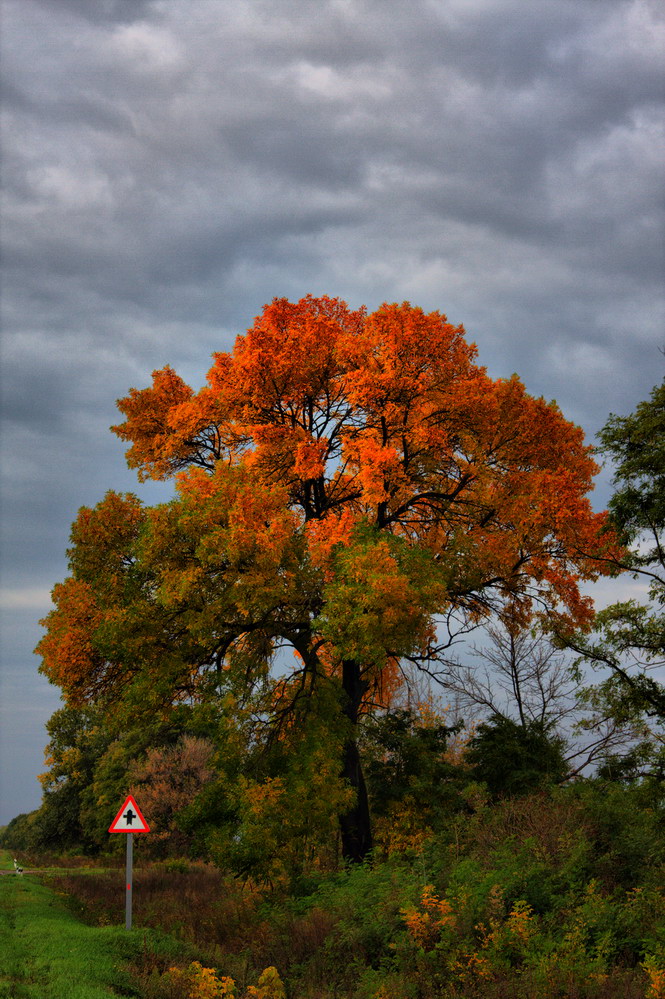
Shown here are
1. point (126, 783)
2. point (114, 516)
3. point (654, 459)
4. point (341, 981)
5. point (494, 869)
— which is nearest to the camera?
point (341, 981)

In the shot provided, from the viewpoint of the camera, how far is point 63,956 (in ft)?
40.3

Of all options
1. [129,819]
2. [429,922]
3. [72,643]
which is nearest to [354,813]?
[129,819]

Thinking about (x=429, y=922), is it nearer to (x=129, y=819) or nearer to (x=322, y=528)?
(x=129, y=819)

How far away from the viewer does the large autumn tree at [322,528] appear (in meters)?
17.6

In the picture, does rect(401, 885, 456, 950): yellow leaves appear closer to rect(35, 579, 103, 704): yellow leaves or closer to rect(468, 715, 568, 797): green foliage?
rect(35, 579, 103, 704): yellow leaves

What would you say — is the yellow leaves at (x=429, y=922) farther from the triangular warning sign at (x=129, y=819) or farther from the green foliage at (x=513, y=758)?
the green foliage at (x=513, y=758)

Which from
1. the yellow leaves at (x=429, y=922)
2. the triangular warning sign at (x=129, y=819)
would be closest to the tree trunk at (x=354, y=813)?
the triangular warning sign at (x=129, y=819)

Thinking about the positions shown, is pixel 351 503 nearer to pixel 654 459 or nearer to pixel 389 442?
pixel 389 442

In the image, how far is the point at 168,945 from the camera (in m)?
13.8

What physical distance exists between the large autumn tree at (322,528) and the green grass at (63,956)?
4.86m

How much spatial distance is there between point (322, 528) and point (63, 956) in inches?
422

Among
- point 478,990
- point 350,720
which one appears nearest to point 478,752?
point 350,720

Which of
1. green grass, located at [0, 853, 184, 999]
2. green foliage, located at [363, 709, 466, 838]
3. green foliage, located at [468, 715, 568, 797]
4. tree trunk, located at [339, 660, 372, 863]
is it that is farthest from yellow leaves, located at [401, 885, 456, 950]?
green foliage, located at [468, 715, 568, 797]

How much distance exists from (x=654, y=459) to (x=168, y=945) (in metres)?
12.7
